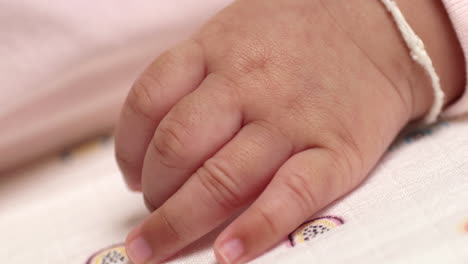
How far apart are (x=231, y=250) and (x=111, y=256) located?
16cm

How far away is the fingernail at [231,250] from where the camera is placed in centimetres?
44

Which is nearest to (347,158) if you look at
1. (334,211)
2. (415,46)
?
(334,211)

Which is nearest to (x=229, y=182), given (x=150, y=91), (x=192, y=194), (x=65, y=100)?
(x=192, y=194)

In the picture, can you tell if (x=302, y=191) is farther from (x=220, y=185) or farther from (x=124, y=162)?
(x=124, y=162)

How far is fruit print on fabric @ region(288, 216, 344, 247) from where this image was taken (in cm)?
47

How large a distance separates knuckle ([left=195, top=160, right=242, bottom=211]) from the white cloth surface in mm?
48

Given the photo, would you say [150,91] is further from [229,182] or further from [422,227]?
[422,227]

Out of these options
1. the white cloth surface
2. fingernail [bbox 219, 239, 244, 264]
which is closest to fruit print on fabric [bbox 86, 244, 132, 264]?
the white cloth surface

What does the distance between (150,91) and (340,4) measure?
0.23 m

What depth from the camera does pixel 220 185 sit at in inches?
19.2

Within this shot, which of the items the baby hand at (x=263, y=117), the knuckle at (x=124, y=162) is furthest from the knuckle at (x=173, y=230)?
the knuckle at (x=124, y=162)

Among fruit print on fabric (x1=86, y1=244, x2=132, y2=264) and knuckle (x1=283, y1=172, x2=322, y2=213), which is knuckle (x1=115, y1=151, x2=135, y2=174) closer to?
fruit print on fabric (x1=86, y1=244, x2=132, y2=264)

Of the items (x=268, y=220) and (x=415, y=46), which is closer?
(x=268, y=220)

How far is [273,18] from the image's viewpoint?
59cm
